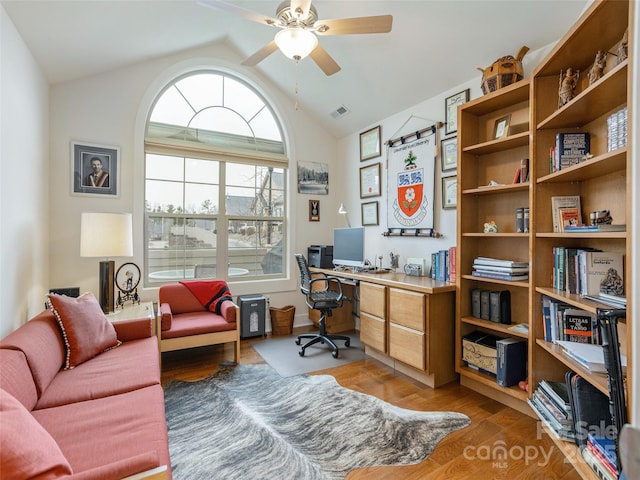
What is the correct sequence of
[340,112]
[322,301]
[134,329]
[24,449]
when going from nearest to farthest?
[24,449], [134,329], [322,301], [340,112]

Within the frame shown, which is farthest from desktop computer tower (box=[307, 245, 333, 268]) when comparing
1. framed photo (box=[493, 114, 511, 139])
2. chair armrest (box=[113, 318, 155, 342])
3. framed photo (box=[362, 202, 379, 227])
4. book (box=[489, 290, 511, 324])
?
framed photo (box=[493, 114, 511, 139])

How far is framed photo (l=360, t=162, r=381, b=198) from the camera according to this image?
147 inches

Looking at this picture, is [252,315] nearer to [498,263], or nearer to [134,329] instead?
[134,329]

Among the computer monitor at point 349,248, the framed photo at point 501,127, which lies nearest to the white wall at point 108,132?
the computer monitor at point 349,248

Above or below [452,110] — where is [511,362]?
below

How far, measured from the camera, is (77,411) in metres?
1.40

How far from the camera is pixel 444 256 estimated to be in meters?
2.75

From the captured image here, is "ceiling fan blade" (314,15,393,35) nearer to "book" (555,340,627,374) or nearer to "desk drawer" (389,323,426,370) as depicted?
"book" (555,340,627,374)

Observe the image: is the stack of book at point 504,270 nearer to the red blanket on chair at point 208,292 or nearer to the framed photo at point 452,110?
the framed photo at point 452,110

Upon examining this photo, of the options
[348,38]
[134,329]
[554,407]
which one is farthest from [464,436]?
[348,38]

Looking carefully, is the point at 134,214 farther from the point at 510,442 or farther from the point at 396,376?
the point at 510,442

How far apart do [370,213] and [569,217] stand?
2200 millimetres

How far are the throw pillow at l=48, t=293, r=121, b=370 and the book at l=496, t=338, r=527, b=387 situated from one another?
2734 millimetres

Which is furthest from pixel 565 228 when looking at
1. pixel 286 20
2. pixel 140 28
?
pixel 140 28
